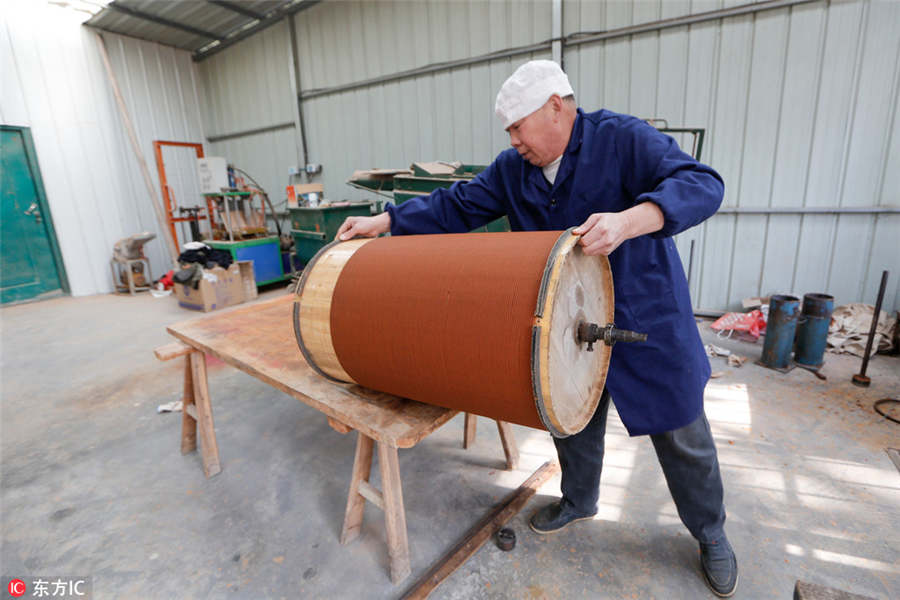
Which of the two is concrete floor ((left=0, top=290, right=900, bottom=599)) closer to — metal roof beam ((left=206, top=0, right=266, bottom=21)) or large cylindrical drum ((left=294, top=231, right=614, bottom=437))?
large cylindrical drum ((left=294, top=231, right=614, bottom=437))

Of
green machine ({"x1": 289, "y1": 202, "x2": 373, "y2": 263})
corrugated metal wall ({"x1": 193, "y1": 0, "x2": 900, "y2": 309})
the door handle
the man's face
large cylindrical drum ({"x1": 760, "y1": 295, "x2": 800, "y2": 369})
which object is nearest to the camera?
the man's face

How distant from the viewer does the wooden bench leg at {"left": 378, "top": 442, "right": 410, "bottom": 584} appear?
1.44 m

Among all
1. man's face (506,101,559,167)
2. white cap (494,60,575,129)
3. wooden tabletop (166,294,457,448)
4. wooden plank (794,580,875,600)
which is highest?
white cap (494,60,575,129)

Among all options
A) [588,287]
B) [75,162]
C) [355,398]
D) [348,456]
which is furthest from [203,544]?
[75,162]

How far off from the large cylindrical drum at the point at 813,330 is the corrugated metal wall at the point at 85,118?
8.83 m

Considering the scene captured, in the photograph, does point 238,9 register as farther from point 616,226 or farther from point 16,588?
point 616,226

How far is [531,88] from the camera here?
1.23 metres

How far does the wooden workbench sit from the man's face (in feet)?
2.75

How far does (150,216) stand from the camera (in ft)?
24.6

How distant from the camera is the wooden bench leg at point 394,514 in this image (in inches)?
56.9

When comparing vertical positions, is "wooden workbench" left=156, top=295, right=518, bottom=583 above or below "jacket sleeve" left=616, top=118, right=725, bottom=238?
below

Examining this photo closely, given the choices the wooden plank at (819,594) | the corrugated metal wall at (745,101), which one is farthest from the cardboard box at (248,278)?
the wooden plank at (819,594)

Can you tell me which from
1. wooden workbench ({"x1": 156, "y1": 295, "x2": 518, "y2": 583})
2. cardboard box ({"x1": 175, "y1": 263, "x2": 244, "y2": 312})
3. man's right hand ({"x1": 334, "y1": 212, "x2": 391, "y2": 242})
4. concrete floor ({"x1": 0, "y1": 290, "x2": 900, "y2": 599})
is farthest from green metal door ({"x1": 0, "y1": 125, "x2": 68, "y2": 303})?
man's right hand ({"x1": 334, "y1": 212, "x2": 391, "y2": 242})

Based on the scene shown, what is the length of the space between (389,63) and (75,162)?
16.4 ft
